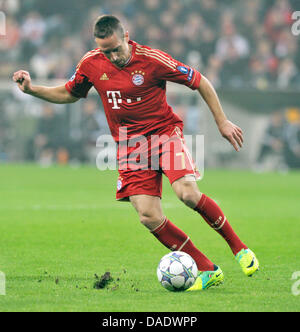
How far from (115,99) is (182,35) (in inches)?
662

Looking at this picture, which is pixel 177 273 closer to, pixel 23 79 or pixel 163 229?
pixel 163 229

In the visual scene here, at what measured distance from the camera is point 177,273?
214 inches

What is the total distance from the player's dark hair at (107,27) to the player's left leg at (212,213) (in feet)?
3.94

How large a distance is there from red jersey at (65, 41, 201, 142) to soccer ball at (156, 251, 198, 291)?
1080 mm

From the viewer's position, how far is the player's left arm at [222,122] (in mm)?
5797

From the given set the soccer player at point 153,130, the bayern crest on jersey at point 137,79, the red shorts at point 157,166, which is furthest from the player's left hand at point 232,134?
the bayern crest on jersey at point 137,79

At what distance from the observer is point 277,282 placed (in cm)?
583

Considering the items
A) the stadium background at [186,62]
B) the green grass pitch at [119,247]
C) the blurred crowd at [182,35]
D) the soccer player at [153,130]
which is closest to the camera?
the green grass pitch at [119,247]

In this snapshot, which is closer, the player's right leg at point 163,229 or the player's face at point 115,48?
the player's face at point 115,48

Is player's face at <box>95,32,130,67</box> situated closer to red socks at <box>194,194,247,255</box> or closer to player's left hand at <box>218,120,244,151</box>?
player's left hand at <box>218,120,244,151</box>

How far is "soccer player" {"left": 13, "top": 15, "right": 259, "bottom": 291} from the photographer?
578 centimetres

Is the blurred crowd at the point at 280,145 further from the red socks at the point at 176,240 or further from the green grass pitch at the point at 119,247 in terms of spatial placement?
the red socks at the point at 176,240

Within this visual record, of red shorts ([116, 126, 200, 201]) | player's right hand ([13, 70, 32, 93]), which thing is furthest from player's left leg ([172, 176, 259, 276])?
player's right hand ([13, 70, 32, 93])
